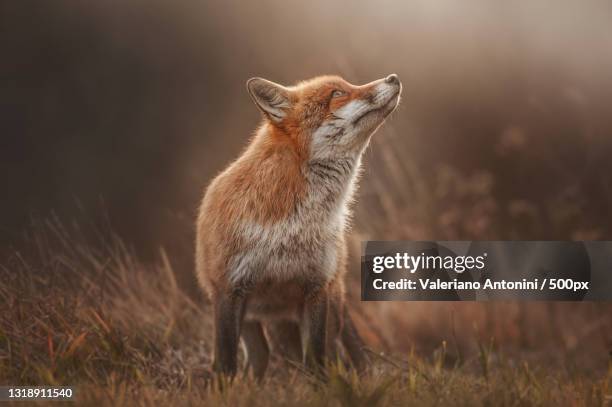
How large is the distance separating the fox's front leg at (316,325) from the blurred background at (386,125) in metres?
1.13

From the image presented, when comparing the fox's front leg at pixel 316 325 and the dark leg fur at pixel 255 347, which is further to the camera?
the dark leg fur at pixel 255 347

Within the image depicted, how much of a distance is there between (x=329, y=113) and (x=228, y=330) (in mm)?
1192

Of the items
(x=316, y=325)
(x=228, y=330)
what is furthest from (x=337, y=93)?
(x=228, y=330)

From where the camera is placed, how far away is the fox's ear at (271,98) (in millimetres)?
3568

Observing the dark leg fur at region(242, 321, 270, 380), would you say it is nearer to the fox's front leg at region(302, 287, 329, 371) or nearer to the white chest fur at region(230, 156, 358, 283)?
the fox's front leg at region(302, 287, 329, 371)

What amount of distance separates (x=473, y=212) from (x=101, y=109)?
→ 11.6 feet

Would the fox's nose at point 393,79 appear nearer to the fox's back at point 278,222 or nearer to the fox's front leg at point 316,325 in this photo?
the fox's back at point 278,222

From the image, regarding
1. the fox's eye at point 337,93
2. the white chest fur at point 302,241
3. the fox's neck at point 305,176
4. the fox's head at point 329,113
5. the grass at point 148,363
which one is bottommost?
the grass at point 148,363

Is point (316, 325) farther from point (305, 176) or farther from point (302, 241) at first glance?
point (305, 176)

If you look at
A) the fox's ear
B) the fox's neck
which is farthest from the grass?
the fox's ear

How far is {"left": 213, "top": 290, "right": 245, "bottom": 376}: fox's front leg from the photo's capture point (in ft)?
11.3

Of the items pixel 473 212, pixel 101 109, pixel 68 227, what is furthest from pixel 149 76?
pixel 473 212

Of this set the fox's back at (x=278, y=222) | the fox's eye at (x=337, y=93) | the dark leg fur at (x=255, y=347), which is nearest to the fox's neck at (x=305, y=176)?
the fox's back at (x=278, y=222)

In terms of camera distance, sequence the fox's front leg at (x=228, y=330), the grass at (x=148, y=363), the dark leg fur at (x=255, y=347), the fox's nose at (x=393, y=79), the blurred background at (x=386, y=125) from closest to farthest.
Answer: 1. the grass at (x=148, y=363)
2. the fox's front leg at (x=228, y=330)
3. the fox's nose at (x=393, y=79)
4. the dark leg fur at (x=255, y=347)
5. the blurred background at (x=386, y=125)
